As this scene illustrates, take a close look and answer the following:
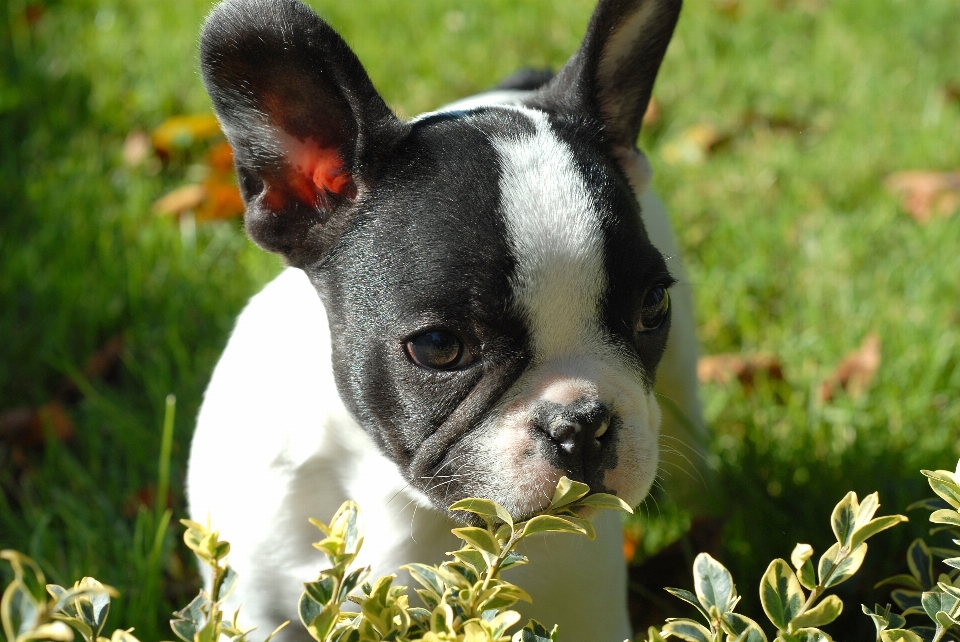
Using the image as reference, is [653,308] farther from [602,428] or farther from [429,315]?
[429,315]

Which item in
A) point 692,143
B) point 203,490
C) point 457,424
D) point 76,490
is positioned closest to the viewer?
point 457,424

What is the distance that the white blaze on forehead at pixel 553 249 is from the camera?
6.27 ft

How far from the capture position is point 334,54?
2053 mm

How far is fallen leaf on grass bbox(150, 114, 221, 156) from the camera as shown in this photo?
189 inches

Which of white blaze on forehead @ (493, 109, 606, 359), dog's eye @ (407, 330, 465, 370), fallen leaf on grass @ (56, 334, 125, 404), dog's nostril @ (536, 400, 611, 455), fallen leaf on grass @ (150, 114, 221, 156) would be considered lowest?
fallen leaf on grass @ (56, 334, 125, 404)

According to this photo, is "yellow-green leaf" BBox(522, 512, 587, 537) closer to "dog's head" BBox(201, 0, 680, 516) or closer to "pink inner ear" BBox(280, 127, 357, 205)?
"dog's head" BBox(201, 0, 680, 516)

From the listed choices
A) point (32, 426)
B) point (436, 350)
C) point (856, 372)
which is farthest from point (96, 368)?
point (856, 372)

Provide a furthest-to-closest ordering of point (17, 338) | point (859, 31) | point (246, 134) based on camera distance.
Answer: point (859, 31), point (17, 338), point (246, 134)

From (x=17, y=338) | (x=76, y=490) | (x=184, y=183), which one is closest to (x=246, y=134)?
(x=76, y=490)

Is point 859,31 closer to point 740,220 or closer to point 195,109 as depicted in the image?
point 740,220

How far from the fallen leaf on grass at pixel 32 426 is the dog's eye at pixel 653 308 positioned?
211 centimetres

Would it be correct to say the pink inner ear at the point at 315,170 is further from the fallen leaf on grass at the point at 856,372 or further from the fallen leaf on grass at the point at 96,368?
the fallen leaf on grass at the point at 856,372

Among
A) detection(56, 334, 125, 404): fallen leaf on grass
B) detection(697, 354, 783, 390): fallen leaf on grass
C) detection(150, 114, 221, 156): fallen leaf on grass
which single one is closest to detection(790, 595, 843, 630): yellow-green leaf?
detection(697, 354, 783, 390): fallen leaf on grass

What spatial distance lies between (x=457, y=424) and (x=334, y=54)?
2.45 ft
